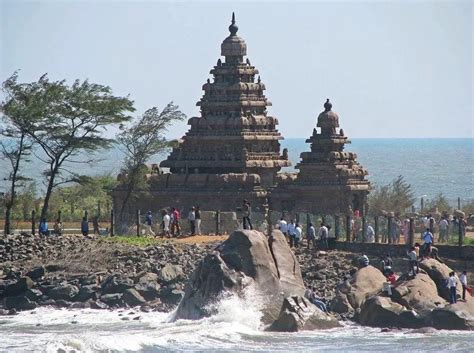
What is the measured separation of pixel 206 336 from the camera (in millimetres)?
53812

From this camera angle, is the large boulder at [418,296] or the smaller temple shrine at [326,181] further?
the smaller temple shrine at [326,181]

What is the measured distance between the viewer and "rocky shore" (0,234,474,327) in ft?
189

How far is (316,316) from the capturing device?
54406 millimetres

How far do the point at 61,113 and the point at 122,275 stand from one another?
42.8 ft

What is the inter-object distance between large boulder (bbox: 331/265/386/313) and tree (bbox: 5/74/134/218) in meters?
17.7

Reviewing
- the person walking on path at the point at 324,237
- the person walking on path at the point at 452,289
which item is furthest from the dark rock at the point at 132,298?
the person walking on path at the point at 452,289

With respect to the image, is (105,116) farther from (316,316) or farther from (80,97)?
(316,316)

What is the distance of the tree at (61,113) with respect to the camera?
72.5 meters

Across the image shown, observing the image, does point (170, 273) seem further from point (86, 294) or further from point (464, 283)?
point (464, 283)

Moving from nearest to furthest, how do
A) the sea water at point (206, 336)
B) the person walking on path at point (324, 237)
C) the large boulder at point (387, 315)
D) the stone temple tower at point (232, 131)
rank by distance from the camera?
the sea water at point (206, 336) → the large boulder at point (387, 315) → the person walking on path at point (324, 237) → the stone temple tower at point (232, 131)

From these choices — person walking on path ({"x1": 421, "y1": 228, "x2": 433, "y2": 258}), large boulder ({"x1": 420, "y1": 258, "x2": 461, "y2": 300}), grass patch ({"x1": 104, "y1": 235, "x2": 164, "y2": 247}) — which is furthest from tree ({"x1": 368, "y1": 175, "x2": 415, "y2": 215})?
large boulder ({"x1": 420, "y1": 258, "x2": 461, "y2": 300})

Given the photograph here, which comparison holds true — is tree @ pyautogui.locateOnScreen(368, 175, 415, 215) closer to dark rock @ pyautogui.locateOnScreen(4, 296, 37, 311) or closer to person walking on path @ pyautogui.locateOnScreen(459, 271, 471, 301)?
person walking on path @ pyautogui.locateOnScreen(459, 271, 471, 301)

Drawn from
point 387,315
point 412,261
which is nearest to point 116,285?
point 412,261

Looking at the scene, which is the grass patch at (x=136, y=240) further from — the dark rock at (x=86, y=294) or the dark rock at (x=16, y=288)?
the dark rock at (x=16, y=288)
